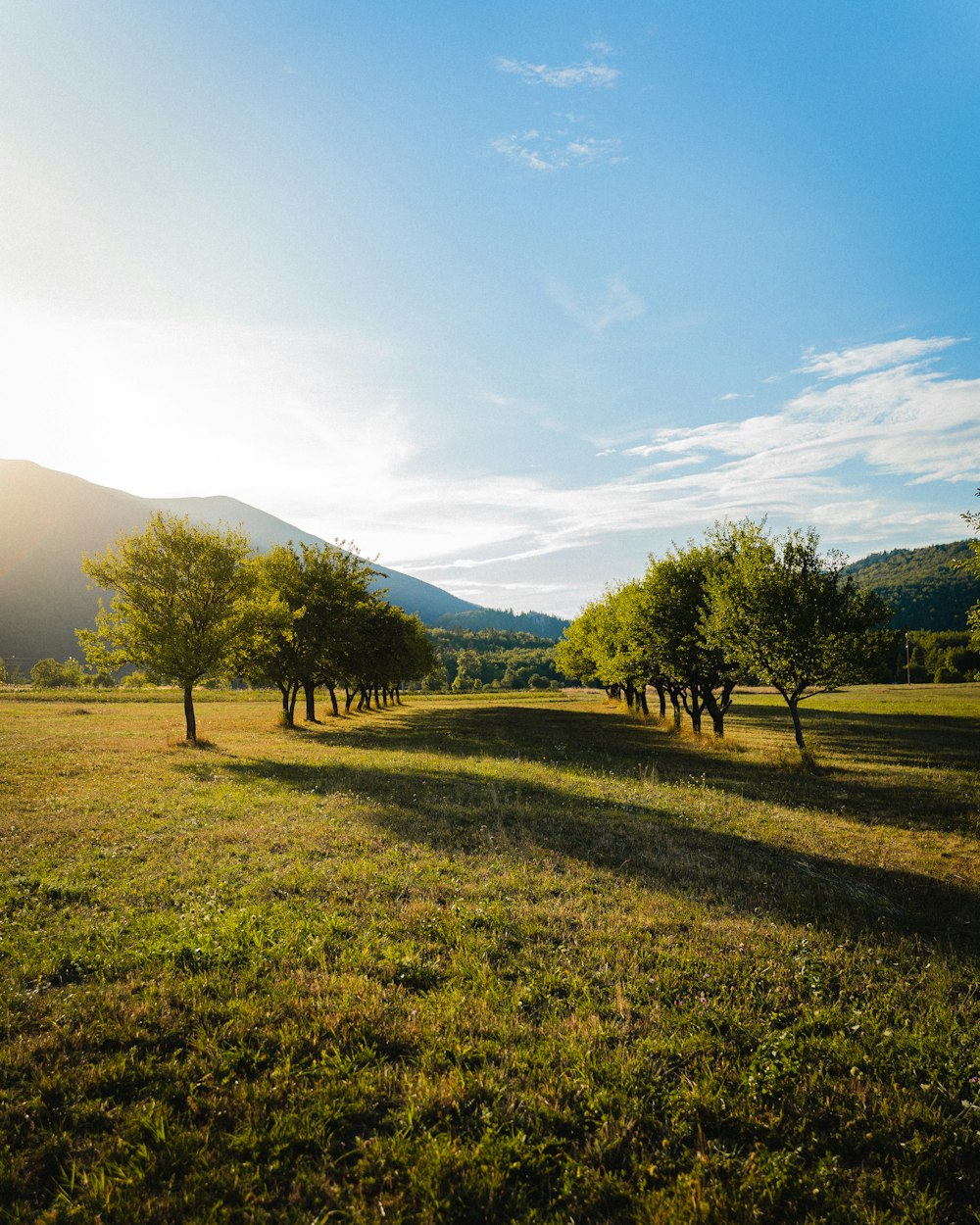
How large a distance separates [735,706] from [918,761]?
2117 inches

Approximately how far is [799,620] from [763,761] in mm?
8391

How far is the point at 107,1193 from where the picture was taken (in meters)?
4.33

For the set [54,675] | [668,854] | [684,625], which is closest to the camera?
[668,854]

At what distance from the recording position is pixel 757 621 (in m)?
32.0

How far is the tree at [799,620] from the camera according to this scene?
30.7 meters

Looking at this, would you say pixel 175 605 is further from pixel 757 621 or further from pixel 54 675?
pixel 54 675

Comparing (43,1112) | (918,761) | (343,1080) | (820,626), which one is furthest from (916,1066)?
(918,761)

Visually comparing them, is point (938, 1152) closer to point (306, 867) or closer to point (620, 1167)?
point (620, 1167)

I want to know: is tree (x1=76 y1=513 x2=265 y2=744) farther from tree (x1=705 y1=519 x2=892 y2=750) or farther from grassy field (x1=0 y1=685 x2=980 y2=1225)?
tree (x1=705 y1=519 x2=892 y2=750)

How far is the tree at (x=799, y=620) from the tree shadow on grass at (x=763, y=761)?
488 centimetres

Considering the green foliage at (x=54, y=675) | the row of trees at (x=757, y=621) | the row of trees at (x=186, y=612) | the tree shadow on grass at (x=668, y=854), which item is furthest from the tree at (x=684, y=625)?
the green foliage at (x=54, y=675)

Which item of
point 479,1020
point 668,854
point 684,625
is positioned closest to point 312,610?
point 684,625

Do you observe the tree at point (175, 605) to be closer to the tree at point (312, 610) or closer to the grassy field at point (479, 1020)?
the tree at point (312, 610)

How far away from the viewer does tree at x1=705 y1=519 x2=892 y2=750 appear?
3073cm
